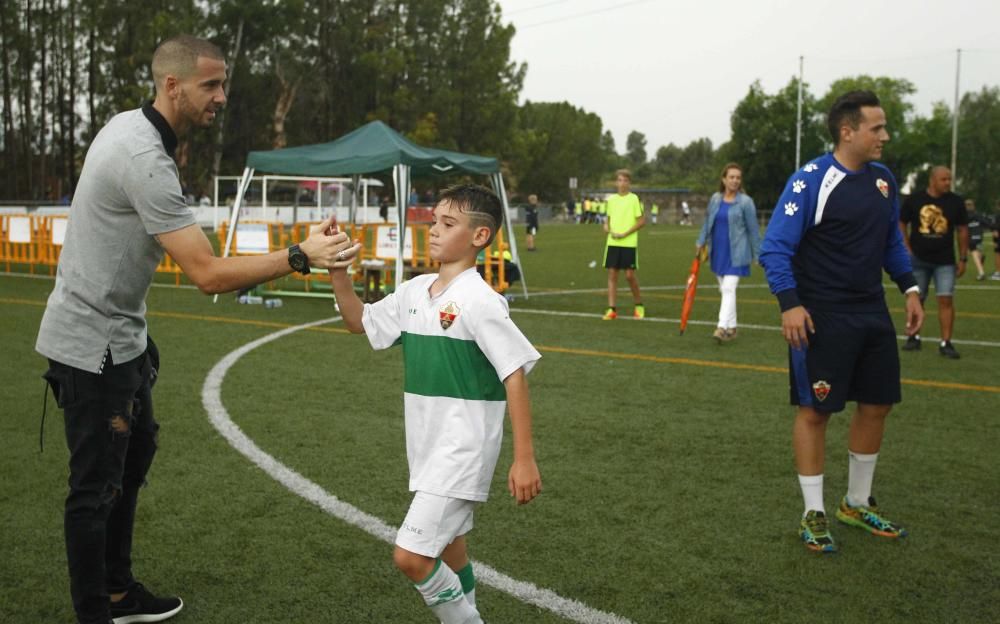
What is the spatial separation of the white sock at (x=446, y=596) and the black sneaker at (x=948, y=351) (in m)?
8.47

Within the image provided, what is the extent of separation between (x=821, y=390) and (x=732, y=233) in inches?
277

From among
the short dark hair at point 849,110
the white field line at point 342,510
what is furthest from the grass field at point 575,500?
the short dark hair at point 849,110

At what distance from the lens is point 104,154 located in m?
3.33

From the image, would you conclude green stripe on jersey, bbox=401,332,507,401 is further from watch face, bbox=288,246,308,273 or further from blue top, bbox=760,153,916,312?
blue top, bbox=760,153,916,312

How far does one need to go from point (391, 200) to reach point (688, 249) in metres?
27.9

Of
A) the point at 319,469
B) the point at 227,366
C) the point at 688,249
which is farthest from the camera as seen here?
the point at 688,249

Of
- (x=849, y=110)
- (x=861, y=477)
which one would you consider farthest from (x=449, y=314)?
(x=861, y=477)

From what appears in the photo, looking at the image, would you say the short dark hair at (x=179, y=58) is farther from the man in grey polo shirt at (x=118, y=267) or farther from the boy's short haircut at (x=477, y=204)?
the boy's short haircut at (x=477, y=204)

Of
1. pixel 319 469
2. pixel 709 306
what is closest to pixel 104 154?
pixel 319 469

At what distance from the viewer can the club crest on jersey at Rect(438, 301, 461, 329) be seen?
3.19m

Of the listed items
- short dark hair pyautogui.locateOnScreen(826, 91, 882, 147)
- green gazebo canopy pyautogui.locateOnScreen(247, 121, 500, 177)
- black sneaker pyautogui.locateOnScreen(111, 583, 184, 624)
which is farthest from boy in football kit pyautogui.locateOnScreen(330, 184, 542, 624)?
green gazebo canopy pyautogui.locateOnScreen(247, 121, 500, 177)

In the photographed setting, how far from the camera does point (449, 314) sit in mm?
3195

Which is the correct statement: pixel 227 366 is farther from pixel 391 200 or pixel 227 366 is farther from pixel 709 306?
pixel 391 200

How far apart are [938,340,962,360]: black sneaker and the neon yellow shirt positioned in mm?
4287
